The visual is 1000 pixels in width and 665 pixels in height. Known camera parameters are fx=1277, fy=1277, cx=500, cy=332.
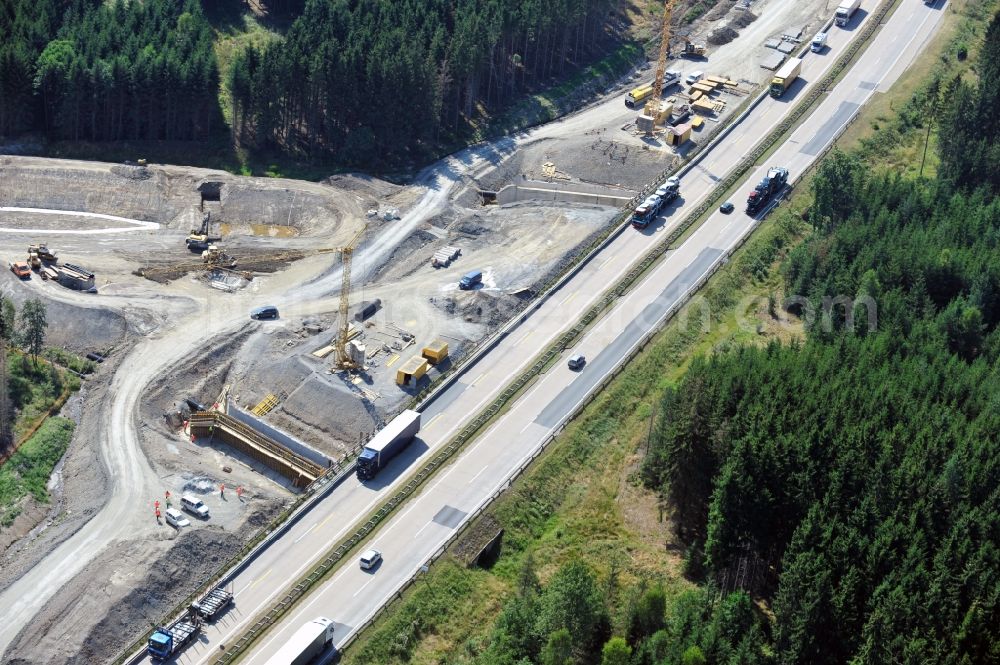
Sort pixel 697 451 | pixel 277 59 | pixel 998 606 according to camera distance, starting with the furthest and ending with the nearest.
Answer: pixel 277 59 → pixel 697 451 → pixel 998 606

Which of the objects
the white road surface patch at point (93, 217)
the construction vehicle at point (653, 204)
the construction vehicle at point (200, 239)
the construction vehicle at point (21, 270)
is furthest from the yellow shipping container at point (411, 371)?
the white road surface patch at point (93, 217)

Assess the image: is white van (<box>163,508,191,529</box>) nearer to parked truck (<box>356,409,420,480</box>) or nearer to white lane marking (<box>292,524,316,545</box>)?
white lane marking (<box>292,524,316,545</box>)

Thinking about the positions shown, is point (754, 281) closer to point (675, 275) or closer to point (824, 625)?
point (675, 275)

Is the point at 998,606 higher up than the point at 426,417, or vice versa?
the point at 998,606

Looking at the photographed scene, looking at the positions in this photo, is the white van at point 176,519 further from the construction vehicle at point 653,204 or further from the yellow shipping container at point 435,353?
the construction vehicle at point 653,204

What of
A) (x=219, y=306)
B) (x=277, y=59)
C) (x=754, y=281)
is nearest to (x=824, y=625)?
(x=754, y=281)

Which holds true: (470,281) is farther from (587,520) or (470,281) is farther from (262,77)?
(262,77)

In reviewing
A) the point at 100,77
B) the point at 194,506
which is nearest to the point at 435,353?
the point at 194,506
